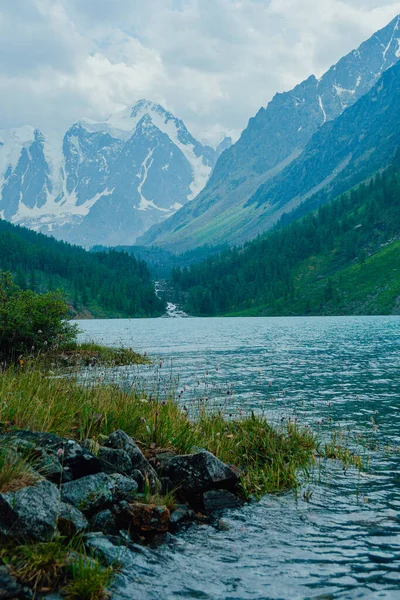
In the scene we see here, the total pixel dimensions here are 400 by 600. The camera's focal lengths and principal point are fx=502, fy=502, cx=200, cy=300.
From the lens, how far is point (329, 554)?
34.2 ft

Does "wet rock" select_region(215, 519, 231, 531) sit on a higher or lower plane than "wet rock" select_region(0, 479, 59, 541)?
lower

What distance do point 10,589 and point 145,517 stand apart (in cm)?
403

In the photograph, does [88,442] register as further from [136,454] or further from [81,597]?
[81,597]

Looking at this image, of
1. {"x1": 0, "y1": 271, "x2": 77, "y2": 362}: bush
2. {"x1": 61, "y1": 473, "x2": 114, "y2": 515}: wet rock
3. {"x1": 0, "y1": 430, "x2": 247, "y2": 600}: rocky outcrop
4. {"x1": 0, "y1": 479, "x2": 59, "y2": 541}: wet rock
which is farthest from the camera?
{"x1": 0, "y1": 271, "x2": 77, "y2": 362}: bush

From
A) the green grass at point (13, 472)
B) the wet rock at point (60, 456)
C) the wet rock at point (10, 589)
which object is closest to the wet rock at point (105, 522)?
the wet rock at point (60, 456)

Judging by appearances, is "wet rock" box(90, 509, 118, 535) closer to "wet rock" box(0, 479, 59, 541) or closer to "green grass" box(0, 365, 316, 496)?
"wet rock" box(0, 479, 59, 541)

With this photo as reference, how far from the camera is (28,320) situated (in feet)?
141

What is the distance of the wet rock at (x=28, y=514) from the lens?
8523 millimetres

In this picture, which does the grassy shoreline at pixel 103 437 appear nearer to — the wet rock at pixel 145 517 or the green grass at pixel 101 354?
the wet rock at pixel 145 517

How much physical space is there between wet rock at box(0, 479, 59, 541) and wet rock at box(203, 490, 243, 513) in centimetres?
530

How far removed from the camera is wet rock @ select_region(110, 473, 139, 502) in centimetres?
1132

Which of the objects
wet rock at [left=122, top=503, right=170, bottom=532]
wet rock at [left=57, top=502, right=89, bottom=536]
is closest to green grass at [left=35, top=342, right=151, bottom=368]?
wet rock at [left=122, top=503, right=170, bottom=532]

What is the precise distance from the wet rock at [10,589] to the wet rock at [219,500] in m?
6.22

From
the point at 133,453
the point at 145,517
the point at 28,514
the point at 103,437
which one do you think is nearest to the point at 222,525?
the point at 145,517
